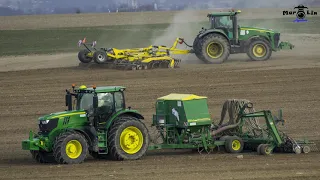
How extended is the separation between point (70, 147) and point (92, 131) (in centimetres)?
61

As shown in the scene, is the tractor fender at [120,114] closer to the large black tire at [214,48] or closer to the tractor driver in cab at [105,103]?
the tractor driver in cab at [105,103]

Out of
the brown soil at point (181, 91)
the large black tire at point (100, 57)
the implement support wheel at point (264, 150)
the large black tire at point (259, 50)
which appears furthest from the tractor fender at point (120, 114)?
the large black tire at point (259, 50)

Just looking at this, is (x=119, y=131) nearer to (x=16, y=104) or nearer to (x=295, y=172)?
(x=295, y=172)

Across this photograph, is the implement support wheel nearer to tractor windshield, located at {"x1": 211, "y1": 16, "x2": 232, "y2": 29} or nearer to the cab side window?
the cab side window

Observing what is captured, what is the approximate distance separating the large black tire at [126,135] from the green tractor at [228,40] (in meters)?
17.0

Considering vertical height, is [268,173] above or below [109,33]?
below

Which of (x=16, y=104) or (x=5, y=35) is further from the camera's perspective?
(x=5, y=35)

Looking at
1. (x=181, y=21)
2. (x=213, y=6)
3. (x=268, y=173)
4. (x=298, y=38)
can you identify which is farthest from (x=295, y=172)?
(x=213, y=6)

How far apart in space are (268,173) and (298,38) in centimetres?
3473

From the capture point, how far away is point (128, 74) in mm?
30031

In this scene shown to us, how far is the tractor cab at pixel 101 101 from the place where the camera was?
15.9 m

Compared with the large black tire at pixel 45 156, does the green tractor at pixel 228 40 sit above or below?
above

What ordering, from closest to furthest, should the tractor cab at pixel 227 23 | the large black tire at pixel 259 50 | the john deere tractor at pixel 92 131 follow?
1. the john deere tractor at pixel 92 131
2. the tractor cab at pixel 227 23
3. the large black tire at pixel 259 50

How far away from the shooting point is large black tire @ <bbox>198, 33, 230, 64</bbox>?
32781mm
